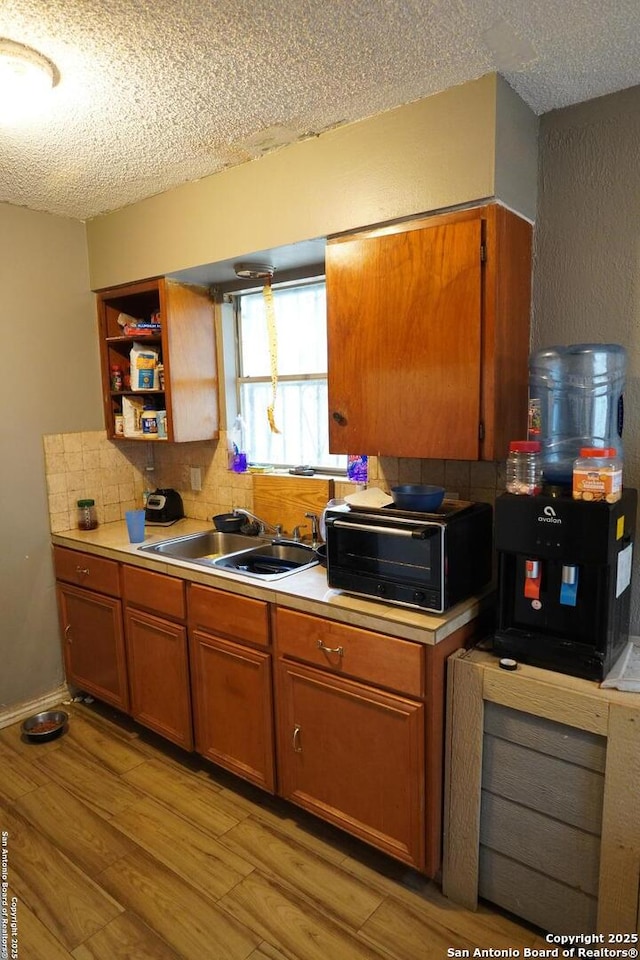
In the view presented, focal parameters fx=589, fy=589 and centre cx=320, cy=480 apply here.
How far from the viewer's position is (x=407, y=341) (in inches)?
74.1

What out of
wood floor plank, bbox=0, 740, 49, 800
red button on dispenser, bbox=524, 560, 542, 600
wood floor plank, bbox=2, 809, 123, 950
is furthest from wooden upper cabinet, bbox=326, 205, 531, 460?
wood floor plank, bbox=0, 740, 49, 800

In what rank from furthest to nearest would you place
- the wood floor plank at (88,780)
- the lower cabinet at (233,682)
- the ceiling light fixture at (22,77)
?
the wood floor plank at (88,780)
the lower cabinet at (233,682)
the ceiling light fixture at (22,77)

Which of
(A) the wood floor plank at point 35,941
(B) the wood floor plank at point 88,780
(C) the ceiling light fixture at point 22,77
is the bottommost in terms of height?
(A) the wood floor plank at point 35,941

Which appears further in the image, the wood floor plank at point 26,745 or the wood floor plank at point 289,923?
the wood floor plank at point 26,745

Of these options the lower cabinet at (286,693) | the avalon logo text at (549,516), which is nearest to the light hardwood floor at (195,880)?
the lower cabinet at (286,693)

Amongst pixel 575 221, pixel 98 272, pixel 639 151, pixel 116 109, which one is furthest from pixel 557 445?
pixel 98 272

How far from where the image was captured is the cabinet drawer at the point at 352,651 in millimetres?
1673

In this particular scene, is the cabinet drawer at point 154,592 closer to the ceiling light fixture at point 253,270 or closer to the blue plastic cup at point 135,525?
the blue plastic cup at point 135,525

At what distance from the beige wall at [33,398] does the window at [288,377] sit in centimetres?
81

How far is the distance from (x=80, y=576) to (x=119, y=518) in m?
0.47

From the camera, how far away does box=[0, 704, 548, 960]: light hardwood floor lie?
1.64 meters

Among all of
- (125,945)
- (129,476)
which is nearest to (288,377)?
(129,476)

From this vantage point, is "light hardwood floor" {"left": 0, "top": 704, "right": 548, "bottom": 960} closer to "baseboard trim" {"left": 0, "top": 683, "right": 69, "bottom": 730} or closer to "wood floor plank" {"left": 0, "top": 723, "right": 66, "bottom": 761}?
"wood floor plank" {"left": 0, "top": 723, "right": 66, "bottom": 761}

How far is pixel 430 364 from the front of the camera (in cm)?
185
